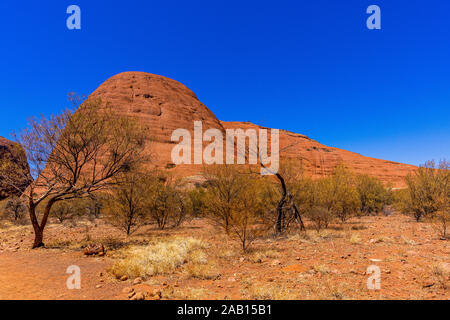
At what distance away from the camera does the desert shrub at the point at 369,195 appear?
71.8ft

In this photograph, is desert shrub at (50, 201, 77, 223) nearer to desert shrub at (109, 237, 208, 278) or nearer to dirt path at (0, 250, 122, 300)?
dirt path at (0, 250, 122, 300)

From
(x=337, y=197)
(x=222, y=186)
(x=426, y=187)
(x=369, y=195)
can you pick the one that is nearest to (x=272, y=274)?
(x=222, y=186)

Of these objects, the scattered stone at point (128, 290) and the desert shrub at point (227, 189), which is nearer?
the scattered stone at point (128, 290)

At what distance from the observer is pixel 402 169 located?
5428cm

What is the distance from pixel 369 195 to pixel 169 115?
3923 cm

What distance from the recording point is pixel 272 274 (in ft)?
17.9

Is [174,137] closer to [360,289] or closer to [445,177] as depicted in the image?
[445,177]

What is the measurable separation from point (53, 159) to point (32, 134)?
1.22m

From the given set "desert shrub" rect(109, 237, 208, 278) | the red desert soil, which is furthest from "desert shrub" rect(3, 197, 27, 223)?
"desert shrub" rect(109, 237, 208, 278)

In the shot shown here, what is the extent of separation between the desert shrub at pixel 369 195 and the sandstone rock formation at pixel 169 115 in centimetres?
1764

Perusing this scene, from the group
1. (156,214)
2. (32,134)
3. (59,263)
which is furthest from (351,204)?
(32,134)

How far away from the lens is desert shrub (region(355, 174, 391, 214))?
21.9 metres

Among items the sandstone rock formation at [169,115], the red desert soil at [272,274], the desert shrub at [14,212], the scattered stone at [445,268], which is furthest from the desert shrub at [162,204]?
the sandstone rock formation at [169,115]

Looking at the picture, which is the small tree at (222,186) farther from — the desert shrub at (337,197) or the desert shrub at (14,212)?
the desert shrub at (14,212)
